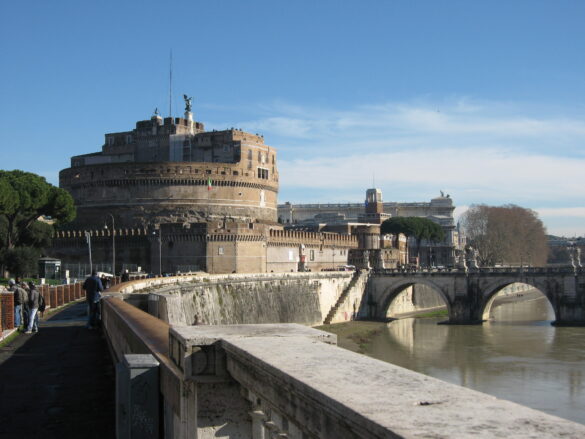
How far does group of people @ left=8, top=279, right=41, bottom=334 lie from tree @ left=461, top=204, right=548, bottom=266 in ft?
273

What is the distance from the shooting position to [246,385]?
458cm

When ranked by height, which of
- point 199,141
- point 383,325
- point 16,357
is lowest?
point 383,325

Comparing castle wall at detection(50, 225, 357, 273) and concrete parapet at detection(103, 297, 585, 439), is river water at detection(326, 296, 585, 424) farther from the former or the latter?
concrete parapet at detection(103, 297, 585, 439)

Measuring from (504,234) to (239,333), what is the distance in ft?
322

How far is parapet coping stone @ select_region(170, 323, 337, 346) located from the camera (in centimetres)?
505

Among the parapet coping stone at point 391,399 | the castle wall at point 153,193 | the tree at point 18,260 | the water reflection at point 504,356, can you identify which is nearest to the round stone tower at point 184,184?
the castle wall at point 153,193

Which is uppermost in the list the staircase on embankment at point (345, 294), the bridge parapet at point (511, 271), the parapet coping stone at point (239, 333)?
the parapet coping stone at point (239, 333)

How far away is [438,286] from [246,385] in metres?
55.9

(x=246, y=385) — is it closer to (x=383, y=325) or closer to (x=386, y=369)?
(x=386, y=369)

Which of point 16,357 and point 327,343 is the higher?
point 327,343

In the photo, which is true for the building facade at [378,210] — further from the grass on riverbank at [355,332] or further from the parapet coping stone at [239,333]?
the parapet coping stone at [239,333]

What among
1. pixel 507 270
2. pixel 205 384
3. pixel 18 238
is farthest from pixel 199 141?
pixel 205 384

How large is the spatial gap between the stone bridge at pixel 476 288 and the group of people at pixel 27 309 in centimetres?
4210

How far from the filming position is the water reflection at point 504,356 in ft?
97.6
